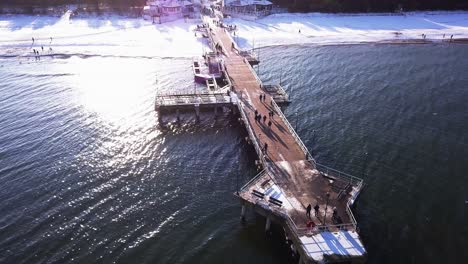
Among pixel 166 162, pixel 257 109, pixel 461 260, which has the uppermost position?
pixel 257 109

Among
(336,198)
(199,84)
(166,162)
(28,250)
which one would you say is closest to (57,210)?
(28,250)

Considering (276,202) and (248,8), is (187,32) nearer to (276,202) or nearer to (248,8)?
(248,8)

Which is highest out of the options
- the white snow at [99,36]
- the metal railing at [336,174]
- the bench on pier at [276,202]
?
the white snow at [99,36]

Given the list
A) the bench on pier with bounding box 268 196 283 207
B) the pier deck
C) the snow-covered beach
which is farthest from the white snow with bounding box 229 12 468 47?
the bench on pier with bounding box 268 196 283 207

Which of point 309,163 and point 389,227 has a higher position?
point 309,163

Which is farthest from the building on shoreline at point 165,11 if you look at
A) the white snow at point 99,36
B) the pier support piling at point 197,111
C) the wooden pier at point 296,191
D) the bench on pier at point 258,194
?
the bench on pier at point 258,194

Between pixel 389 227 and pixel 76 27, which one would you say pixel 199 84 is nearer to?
pixel 389 227

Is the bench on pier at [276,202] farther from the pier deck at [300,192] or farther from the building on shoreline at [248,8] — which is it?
the building on shoreline at [248,8]
